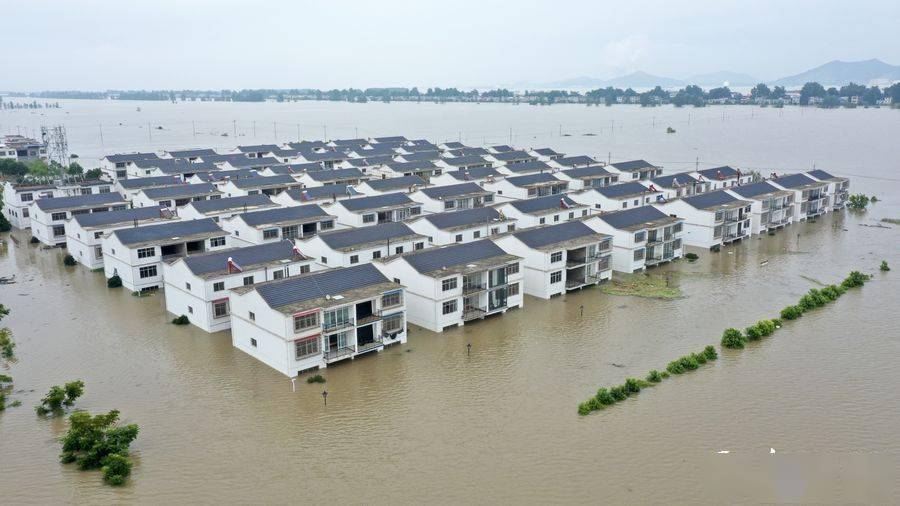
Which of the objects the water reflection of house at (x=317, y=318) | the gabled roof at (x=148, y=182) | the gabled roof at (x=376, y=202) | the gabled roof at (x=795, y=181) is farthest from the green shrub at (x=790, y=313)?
the gabled roof at (x=148, y=182)

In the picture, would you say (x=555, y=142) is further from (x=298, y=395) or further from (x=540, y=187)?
(x=298, y=395)

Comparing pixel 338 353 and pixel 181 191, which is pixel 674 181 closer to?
pixel 181 191

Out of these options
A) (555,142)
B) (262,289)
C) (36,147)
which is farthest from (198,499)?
(555,142)

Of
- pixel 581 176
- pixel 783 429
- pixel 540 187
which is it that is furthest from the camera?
pixel 581 176

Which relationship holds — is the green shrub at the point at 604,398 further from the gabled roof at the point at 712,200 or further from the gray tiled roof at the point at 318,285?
the gabled roof at the point at 712,200

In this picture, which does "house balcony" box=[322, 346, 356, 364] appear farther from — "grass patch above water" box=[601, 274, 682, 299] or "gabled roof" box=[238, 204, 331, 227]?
A: "gabled roof" box=[238, 204, 331, 227]

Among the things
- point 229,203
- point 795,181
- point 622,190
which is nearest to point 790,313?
point 622,190
